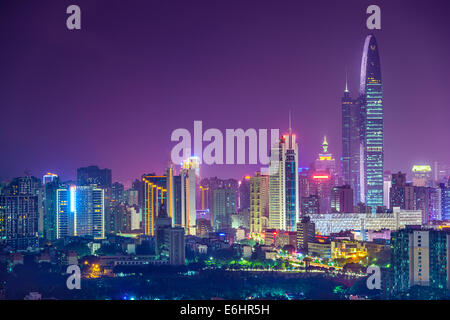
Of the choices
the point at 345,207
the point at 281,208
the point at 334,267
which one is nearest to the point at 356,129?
the point at 345,207

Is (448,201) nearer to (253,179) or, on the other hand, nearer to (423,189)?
(423,189)

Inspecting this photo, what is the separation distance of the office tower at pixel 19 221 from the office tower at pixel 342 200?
6.92 m

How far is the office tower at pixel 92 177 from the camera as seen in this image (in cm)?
1496

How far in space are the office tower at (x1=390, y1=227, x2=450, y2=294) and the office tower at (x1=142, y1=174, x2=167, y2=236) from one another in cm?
796

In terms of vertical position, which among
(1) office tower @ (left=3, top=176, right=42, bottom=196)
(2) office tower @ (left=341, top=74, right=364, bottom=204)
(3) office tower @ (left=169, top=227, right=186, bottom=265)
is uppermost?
(2) office tower @ (left=341, top=74, right=364, bottom=204)

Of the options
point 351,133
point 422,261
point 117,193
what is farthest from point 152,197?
point 422,261

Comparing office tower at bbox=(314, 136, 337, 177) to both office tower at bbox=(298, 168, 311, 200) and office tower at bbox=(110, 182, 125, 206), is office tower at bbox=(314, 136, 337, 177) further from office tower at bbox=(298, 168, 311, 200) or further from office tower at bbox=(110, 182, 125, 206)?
office tower at bbox=(110, 182, 125, 206)

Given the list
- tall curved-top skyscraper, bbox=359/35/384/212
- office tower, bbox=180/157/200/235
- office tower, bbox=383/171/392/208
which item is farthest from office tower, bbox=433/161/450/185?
office tower, bbox=180/157/200/235

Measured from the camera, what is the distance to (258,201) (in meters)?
15.0

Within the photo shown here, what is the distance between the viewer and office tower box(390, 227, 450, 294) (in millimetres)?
7207

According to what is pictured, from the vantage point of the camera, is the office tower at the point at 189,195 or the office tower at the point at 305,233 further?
the office tower at the point at 189,195

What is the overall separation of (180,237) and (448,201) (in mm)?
6498

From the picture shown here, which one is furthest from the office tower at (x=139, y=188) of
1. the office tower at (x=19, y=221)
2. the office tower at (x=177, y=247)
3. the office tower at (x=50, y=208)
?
the office tower at (x=177, y=247)

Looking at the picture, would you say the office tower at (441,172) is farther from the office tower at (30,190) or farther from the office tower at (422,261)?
the office tower at (30,190)
